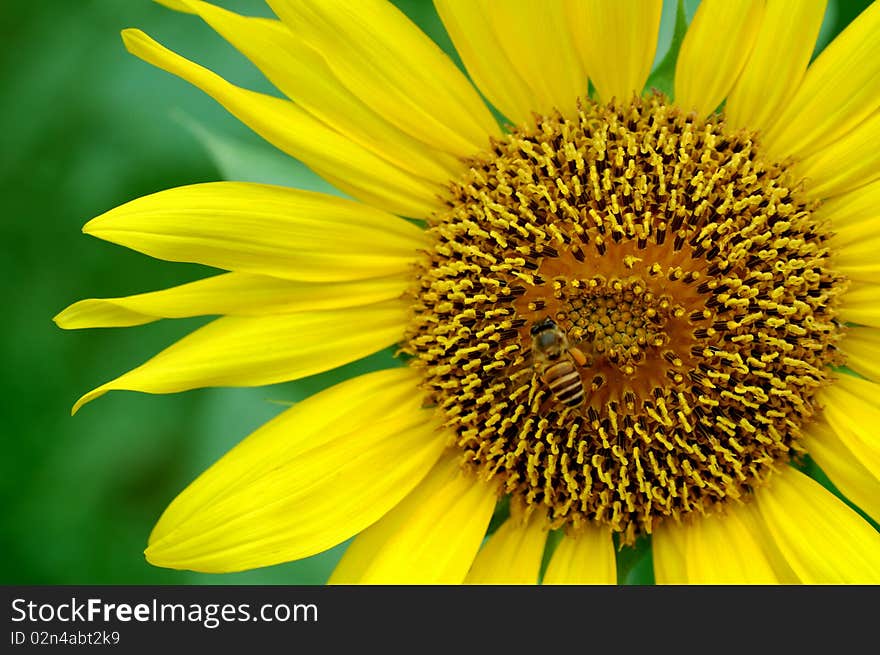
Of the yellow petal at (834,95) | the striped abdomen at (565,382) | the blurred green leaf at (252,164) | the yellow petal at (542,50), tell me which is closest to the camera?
the striped abdomen at (565,382)

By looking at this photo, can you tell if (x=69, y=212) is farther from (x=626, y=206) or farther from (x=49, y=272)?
(x=626, y=206)

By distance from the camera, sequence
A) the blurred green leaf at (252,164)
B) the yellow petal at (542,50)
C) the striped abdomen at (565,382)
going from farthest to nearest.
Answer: the blurred green leaf at (252,164) → the yellow petal at (542,50) → the striped abdomen at (565,382)

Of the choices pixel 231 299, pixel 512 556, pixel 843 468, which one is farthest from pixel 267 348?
pixel 843 468

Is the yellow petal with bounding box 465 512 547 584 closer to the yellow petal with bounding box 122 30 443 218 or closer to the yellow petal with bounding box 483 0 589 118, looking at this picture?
the yellow petal with bounding box 122 30 443 218

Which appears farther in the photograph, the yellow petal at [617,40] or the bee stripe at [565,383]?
the yellow petal at [617,40]

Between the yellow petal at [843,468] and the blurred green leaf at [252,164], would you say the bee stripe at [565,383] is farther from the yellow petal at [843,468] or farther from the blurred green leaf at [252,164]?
the blurred green leaf at [252,164]

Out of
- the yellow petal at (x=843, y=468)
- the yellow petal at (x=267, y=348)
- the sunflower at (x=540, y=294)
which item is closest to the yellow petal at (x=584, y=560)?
the sunflower at (x=540, y=294)

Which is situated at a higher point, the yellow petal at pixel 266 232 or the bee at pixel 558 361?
the yellow petal at pixel 266 232
